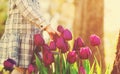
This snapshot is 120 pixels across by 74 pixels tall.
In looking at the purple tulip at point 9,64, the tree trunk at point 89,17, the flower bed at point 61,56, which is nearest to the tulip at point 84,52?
the flower bed at point 61,56

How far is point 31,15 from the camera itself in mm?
1688

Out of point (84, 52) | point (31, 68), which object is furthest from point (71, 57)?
point (31, 68)

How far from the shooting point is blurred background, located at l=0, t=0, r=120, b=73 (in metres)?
1.99

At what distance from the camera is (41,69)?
1660 mm

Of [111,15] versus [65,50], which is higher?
[111,15]

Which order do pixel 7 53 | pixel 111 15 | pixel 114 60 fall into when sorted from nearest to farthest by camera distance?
pixel 7 53 < pixel 114 60 < pixel 111 15

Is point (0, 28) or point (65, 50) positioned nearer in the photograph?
point (65, 50)

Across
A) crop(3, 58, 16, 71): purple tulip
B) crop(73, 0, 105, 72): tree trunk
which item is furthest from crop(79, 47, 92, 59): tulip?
crop(73, 0, 105, 72): tree trunk

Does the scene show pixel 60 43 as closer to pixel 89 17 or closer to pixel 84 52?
pixel 84 52

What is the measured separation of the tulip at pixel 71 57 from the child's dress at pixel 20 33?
0.17 m

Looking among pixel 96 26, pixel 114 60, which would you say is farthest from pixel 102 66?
pixel 96 26

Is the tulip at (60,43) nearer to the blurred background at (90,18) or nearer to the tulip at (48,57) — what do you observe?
the tulip at (48,57)

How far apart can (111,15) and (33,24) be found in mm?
453

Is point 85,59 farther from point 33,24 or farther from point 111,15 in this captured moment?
point 111,15
